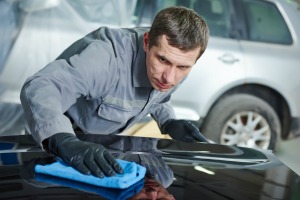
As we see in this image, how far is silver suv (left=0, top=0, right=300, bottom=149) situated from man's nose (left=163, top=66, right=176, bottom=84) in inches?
67.5

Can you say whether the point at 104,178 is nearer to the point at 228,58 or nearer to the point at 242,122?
the point at 228,58

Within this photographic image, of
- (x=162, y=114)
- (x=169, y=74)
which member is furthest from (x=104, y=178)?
(x=162, y=114)

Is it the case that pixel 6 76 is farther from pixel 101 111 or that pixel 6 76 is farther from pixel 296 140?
pixel 296 140

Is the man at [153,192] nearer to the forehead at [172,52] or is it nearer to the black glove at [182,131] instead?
the forehead at [172,52]

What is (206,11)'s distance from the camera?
3.51 meters

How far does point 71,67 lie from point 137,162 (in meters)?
0.44

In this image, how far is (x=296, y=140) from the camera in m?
4.17

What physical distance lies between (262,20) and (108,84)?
7.19 ft

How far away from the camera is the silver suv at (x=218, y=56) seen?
327 cm

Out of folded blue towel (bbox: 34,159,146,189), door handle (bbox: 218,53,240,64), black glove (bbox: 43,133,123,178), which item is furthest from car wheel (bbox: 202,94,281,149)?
folded blue towel (bbox: 34,159,146,189)

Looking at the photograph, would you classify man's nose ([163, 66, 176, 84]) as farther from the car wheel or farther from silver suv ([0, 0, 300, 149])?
the car wheel

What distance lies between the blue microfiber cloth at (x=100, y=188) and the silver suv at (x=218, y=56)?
2235 mm

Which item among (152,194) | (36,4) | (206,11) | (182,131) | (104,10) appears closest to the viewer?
(152,194)

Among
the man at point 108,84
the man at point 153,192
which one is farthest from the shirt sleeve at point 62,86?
the man at point 153,192
